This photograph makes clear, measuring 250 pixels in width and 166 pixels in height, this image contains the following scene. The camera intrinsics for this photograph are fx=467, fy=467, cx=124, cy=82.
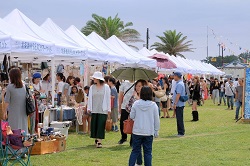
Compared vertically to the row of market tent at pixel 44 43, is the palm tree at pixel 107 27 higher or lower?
higher

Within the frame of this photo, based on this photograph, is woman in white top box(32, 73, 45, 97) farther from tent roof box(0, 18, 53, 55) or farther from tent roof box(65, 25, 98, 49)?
tent roof box(65, 25, 98, 49)

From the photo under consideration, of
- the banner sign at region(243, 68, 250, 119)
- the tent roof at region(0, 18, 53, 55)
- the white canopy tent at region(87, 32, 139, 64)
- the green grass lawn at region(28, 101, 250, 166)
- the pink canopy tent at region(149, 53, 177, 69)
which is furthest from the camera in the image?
the pink canopy tent at region(149, 53, 177, 69)

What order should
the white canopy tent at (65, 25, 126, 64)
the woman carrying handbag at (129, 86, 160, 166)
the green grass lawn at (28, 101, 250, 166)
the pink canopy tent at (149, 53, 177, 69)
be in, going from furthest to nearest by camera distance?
the pink canopy tent at (149, 53, 177, 69) < the white canopy tent at (65, 25, 126, 64) < the green grass lawn at (28, 101, 250, 166) < the woman carrying handbag at (129, 86, 160, 166)

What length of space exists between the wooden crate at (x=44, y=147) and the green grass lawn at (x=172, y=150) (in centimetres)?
23

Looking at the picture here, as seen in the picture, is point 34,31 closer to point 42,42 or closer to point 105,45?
point 42,42

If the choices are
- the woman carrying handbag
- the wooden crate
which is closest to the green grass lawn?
the wooden crate

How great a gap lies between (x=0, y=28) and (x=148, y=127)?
18.1 ft

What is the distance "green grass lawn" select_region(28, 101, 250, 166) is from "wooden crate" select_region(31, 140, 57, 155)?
226 mm

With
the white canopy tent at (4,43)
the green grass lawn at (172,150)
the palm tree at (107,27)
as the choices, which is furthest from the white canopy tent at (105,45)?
the palm tree at (107,27)

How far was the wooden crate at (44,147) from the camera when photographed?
1012 cm

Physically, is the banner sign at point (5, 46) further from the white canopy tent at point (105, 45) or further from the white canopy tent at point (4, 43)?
the white canopy tent at point (105, 45)

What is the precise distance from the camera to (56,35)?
52.4 ft

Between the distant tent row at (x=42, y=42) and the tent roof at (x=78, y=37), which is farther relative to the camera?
the tent roof at (x=78, y=37)

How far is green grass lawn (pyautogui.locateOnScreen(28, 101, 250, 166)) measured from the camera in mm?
9422
